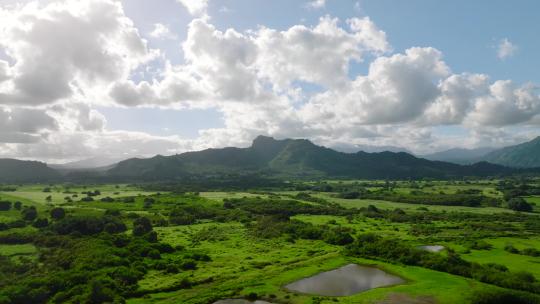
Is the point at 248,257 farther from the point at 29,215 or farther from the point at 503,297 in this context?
the point at 29,215

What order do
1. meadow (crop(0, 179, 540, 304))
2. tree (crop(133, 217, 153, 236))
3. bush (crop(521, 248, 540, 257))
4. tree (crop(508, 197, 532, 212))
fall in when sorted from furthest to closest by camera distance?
tree (crop(508, 197, 532, 212)) < tree (crop(133, 217, 153, 236)) < bush (crop(521, 248, 540, 257)) < meadow (crop(0, 179, 540, 304))

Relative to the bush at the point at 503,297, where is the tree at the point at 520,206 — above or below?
above

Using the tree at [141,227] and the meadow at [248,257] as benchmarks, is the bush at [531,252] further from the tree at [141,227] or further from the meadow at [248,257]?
the tree at [141,227]

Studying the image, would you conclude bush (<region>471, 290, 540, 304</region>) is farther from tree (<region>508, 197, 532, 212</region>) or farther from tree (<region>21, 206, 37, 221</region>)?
tree (<region>508, 197, 532, 212</region>)

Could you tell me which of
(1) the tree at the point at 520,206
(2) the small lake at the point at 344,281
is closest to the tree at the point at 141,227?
(2) the small lake at the point at 344,281

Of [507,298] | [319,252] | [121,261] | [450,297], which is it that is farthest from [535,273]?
[121,261]

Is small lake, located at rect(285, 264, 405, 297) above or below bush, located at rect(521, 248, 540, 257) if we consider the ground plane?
below

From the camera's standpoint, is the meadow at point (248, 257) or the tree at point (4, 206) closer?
the meadow at point (248, 257)

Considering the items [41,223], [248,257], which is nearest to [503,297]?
[248,257]

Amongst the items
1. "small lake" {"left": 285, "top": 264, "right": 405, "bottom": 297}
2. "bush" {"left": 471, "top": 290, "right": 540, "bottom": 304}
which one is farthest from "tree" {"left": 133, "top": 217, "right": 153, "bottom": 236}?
"bush" {"left": 471, "top": 290, "right": 540, "bottom": 304}
